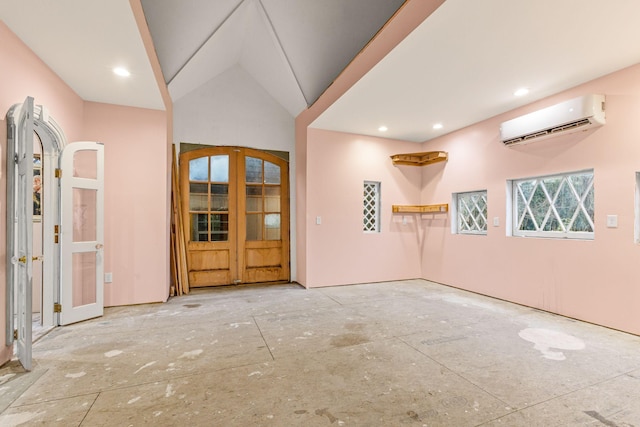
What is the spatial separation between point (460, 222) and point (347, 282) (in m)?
2.07

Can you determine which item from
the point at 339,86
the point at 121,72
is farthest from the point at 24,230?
the point at 339,86

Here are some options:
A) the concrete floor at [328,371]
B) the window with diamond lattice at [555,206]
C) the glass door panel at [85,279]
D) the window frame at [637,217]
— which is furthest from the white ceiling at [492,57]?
the glass door panel at [85,279]

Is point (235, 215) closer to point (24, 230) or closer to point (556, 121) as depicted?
point (24, 230)

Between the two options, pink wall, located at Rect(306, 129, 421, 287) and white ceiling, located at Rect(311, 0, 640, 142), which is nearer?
white ceiling, located at Rect(311, 0, 640, 142)

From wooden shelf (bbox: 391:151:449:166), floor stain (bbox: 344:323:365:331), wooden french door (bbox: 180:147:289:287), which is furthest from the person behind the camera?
wooden shelf (bbox: 391:151:449:166)

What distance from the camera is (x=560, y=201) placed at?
351 centimetres

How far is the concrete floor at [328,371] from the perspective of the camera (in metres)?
1.62

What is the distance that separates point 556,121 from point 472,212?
5.74 feet

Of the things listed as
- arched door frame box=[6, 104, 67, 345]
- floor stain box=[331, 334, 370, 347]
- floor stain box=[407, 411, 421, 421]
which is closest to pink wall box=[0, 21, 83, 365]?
arched door frame box=[6, 104, 67, 345]

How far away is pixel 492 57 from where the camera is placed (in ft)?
8.81

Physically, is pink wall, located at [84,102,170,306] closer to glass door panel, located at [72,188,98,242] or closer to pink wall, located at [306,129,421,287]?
glass door panel, located at [72,188,98,242]

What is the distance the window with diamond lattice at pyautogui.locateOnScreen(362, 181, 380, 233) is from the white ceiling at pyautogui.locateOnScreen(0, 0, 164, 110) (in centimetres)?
340

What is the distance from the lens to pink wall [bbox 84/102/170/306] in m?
3.67

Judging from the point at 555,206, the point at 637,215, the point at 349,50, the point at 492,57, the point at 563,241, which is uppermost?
the point at 349,50
